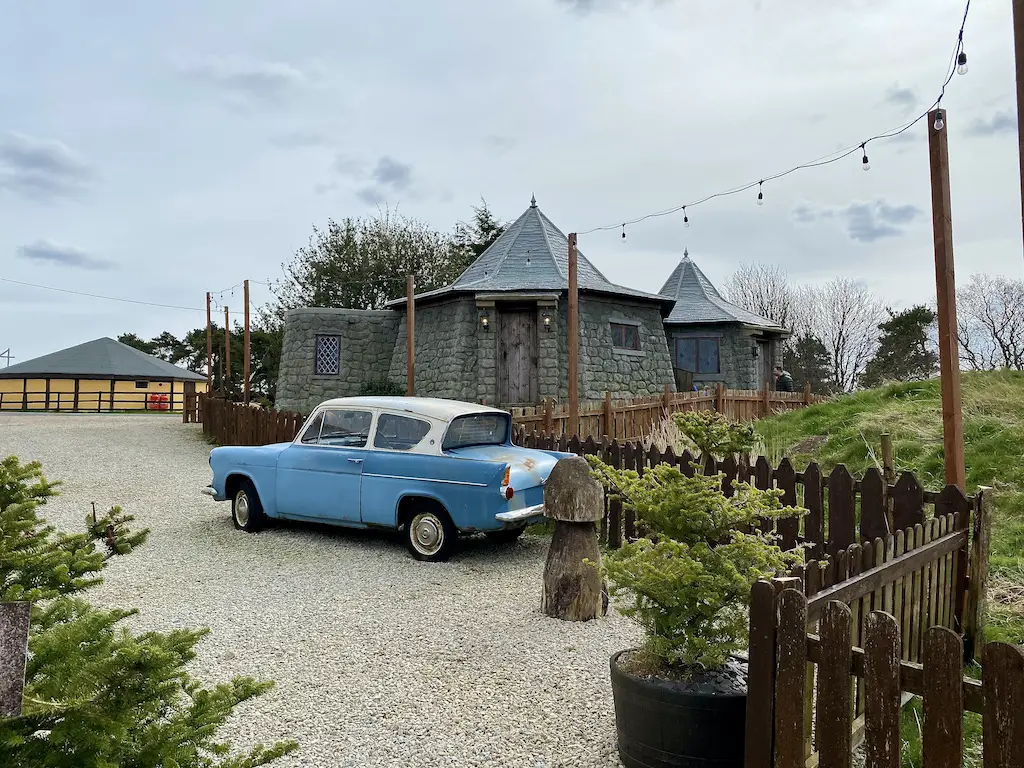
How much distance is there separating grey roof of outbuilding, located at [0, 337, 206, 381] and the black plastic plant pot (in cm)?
4361

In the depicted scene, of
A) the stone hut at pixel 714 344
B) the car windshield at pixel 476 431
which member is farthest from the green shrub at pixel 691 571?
the stone hut at pixel 714 344

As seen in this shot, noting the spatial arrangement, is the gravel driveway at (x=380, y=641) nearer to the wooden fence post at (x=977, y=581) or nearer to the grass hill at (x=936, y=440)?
the wooden fence post at (x=977, y=581)

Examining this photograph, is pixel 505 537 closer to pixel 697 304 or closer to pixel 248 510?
pixel 248 510

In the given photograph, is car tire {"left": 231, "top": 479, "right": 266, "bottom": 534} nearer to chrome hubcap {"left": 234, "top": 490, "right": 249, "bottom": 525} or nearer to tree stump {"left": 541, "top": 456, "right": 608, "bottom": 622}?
chrome hubcap {"left": 234, "top": 490, "right": 249, "bottom": 525}

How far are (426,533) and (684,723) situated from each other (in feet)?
14.3

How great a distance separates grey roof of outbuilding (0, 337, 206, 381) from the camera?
4006cm

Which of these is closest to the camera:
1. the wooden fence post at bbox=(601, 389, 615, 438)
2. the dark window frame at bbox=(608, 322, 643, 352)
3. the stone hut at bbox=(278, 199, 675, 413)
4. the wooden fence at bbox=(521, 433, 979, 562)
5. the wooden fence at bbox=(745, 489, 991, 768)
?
the wooden fence at bbox=(745, 489, 991, 768)

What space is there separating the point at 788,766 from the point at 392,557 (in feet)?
16.5

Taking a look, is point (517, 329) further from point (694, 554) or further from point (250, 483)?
point (694, 554)

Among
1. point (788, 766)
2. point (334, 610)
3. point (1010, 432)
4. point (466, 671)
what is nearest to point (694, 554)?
point (788, 766)

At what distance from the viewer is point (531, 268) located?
18.7 m

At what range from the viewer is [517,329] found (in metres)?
17.9

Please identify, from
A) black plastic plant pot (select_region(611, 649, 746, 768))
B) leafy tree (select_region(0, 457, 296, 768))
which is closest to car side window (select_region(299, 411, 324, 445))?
black plastic plant pot (select_region(611, 649, 746, 768))

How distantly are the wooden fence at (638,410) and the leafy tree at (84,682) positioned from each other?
732 centimetres
